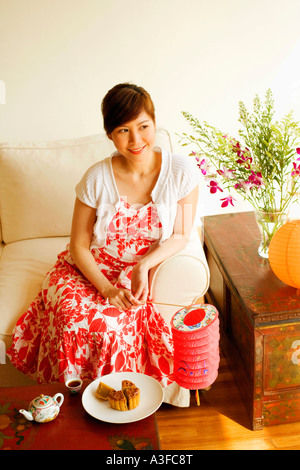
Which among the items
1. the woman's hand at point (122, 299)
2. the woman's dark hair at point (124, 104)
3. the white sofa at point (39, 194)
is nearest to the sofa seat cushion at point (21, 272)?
the white sofa at point (39, 194)

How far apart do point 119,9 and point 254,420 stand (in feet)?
6.53

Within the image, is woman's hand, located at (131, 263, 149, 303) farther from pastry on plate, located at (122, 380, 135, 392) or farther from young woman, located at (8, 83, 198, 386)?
pastry on plate, located at (122, 380, 135, 392)

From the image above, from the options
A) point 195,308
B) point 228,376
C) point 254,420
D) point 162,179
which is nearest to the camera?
point 195,308

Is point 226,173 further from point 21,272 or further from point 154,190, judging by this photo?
point 21,272

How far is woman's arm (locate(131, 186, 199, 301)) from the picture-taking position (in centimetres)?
187

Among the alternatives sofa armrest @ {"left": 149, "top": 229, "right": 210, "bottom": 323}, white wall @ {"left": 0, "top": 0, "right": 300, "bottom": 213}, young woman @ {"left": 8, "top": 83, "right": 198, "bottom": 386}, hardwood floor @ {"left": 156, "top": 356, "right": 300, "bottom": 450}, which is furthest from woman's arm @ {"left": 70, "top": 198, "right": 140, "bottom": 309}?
white wall @ {"left": 0, "top": 0, "right": 300, "bottom": 213}

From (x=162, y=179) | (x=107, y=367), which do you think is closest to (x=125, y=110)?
(x=162, y=179)

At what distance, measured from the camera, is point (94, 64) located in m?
2.62

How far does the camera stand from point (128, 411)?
138 cm

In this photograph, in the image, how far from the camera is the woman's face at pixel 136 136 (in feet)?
5.98

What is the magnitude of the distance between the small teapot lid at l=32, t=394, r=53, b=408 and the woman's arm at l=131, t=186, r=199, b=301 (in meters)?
0.58

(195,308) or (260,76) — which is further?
(260,76)

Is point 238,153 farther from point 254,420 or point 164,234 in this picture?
point 254,420

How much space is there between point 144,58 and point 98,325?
150cm
